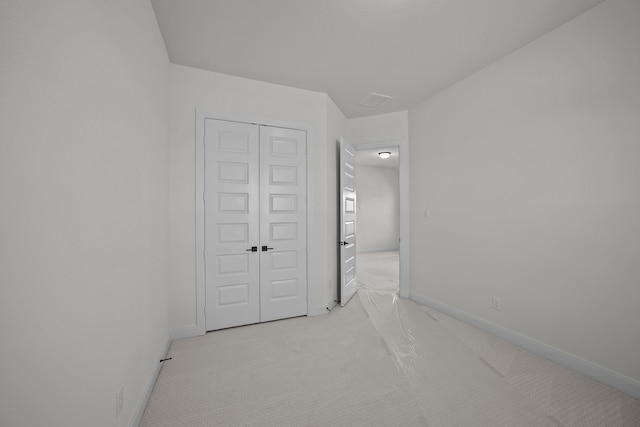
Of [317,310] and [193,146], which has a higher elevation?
[193,146]

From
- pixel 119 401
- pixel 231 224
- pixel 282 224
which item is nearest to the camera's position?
pixel 119 401

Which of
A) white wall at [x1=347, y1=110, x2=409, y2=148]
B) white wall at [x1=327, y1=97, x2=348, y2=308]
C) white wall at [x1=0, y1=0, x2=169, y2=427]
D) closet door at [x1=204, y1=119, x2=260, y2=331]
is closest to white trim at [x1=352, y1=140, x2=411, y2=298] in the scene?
white wall at [x1=347, y1=110, x2=409, y2=148]

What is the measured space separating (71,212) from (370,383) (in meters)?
2.04

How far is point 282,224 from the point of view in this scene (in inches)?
117

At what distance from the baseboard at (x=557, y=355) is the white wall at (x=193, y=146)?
1.70 metres

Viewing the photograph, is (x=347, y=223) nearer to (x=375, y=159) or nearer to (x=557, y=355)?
(x=557, y=355)

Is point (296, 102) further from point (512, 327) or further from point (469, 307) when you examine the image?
point (512, 327)

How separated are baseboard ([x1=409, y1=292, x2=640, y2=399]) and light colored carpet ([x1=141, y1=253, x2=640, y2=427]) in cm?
6

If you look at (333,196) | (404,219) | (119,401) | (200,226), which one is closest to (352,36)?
(333,196)

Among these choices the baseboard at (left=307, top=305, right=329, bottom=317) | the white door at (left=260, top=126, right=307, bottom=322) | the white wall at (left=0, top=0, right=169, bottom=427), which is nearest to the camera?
the white wall at (left=0, top=0, right=169, bottom=427)

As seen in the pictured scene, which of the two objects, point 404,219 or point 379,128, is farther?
point 379,128

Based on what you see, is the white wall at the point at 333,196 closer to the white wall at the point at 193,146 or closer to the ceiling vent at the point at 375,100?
the white wall at the point at 193,146

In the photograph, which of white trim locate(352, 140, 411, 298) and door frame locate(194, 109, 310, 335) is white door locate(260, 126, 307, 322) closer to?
door frame locate(194, 109, 310, 335)

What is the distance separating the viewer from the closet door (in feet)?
8.78
